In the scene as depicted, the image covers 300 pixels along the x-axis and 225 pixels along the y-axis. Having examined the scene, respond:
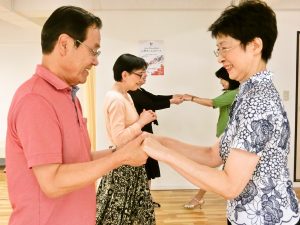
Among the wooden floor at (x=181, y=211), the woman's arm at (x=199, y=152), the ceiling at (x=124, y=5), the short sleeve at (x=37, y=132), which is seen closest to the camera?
the short sleeve at (x=37, y=132)

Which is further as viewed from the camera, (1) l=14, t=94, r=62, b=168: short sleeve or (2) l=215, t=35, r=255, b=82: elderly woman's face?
(2) l=215, t=35, r=255, b=82: elderly woman's face

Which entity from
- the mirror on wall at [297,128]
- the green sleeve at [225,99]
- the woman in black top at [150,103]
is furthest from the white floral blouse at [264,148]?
the mirror on wall at [297,128]

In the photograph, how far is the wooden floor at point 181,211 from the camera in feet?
11.9

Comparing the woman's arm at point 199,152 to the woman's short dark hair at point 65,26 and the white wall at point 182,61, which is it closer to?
the woman's short dark hair at point 65,26

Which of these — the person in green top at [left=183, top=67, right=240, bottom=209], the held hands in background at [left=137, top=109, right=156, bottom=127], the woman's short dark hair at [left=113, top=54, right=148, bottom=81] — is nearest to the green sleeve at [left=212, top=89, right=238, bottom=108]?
the person in green top at [left=183, top=67, right=240, bottom=209]

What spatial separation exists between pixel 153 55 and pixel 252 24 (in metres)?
3.38

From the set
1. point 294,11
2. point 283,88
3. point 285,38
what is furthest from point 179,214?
point 294,11

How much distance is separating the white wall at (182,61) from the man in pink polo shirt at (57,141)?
3.26 metres

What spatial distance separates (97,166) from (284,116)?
653 millimetres

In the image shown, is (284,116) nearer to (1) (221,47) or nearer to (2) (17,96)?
(1) (221,47)

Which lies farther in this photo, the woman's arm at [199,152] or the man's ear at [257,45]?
the woman's arm at [199,152]

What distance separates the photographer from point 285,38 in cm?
456

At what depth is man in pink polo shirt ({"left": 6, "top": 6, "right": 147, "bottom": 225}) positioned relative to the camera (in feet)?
3.67

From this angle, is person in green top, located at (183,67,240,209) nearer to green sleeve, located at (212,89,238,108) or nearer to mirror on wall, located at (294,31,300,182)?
green sleeve, located at (212,89,238,108)
